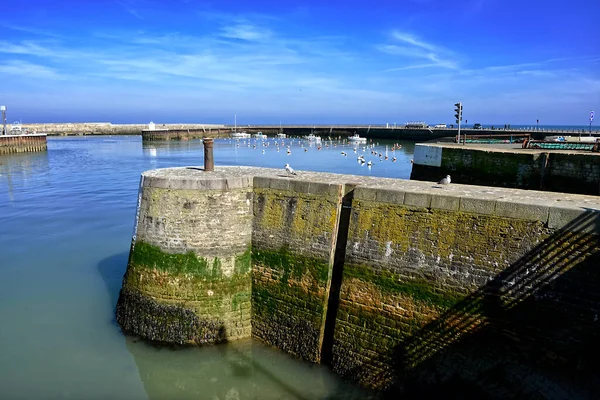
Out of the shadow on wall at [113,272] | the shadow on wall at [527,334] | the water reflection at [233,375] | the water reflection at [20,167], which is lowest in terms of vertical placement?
the water reflection at [233,375]

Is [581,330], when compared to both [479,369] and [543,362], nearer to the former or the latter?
[543,362]

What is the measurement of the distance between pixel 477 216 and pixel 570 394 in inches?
129

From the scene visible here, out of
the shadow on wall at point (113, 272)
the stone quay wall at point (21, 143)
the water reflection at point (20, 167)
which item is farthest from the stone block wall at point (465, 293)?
the stone quay wall at point (21, 143)

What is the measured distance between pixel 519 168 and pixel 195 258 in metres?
10.3

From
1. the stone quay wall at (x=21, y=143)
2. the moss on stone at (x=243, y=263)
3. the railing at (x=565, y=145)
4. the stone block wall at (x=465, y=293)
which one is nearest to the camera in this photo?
the stone block wall at (x=465, y=293)

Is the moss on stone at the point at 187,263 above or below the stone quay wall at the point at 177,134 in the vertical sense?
below

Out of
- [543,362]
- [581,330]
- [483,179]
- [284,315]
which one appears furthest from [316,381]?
[483,179]

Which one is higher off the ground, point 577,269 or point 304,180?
point 304,180

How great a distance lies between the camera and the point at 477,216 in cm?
834

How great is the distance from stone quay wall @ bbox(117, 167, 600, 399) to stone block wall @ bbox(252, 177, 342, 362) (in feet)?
0.10

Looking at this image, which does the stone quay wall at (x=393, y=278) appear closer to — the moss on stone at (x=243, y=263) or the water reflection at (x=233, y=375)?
the moss on stone at (x=243, y=263)

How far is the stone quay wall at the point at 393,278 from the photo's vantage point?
744 cm

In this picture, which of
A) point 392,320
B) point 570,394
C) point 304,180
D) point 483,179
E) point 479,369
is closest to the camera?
point 570,394

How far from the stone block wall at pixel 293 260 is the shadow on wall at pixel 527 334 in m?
2.43
